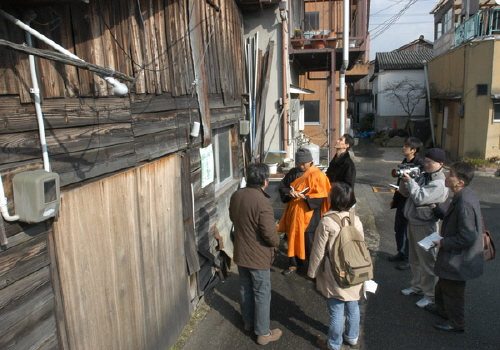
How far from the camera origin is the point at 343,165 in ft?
19.3

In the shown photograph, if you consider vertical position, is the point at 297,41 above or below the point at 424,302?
above

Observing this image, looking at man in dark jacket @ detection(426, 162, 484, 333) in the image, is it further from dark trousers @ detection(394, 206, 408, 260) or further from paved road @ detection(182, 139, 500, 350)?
dark trousers @ detection(394, 206, 408, 260)

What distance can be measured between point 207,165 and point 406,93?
22.3m

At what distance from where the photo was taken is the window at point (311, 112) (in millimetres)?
16500

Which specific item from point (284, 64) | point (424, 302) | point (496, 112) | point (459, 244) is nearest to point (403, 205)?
point (424, 302)

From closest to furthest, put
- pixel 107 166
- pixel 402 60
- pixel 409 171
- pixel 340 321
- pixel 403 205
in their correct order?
pixel 107 166, pixel 340 321, pixel 409 171, pixel 403 205, pixel 402 60

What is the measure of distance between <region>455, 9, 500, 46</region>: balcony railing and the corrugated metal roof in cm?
990

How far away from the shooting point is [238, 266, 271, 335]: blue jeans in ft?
13.2

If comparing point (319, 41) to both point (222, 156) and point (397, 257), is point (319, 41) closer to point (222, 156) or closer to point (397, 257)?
point (222, 156)

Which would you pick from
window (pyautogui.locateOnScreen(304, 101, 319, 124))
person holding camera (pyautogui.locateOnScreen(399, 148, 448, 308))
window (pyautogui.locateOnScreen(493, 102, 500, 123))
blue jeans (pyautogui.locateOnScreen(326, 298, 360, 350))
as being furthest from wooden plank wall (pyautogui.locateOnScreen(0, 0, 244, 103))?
window (pyautogui.locateOnScreen(493, 102, 500, 123))

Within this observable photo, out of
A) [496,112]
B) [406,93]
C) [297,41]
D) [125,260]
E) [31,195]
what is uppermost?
[297,41]

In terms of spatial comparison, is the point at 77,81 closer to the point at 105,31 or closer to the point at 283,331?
the point at 105,31

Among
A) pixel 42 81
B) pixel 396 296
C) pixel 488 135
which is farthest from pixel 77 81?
pixel 488 135

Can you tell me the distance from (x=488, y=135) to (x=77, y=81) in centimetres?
1464
